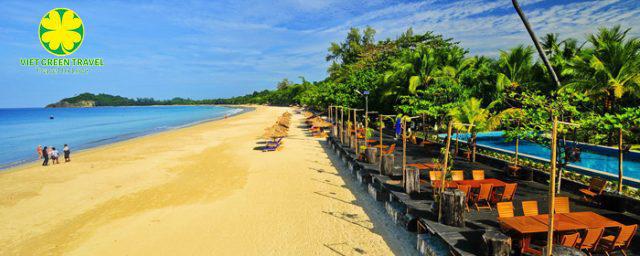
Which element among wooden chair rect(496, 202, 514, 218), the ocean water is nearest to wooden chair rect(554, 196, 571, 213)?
wooden chair rect(496, 202, 514, 218)

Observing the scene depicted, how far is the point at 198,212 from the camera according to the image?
9805mm

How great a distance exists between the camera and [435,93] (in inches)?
658

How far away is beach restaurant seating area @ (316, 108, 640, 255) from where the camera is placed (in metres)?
5.31

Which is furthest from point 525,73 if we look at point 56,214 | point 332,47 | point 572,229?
point 332,47

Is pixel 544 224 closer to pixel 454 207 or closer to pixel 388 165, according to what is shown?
pixel 454 207

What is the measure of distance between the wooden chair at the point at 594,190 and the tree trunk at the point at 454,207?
371 cm

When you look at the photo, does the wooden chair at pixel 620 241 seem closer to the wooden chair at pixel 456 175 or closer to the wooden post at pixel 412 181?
the wooden post at pixel 412 181

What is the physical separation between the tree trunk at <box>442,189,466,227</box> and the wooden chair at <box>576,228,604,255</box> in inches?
71.3

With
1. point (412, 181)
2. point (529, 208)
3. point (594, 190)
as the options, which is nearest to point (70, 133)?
point (412, 181)

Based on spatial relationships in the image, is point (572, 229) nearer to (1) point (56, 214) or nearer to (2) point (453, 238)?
(2) point (453, 238)

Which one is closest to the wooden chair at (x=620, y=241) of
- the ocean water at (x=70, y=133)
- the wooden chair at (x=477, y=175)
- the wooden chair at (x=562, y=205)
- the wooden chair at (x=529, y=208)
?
→ the wooden chair at (x=529, y=208)

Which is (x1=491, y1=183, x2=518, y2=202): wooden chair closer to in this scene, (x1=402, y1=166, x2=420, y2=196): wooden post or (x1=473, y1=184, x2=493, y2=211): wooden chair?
(x1=473, y1=184, x2=493, y2=211): wooden chair

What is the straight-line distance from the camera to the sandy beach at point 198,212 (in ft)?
25.1

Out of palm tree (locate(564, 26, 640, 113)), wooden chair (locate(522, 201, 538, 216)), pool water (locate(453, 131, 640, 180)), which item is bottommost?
pool water (locate(453, 131, 640, 180))
